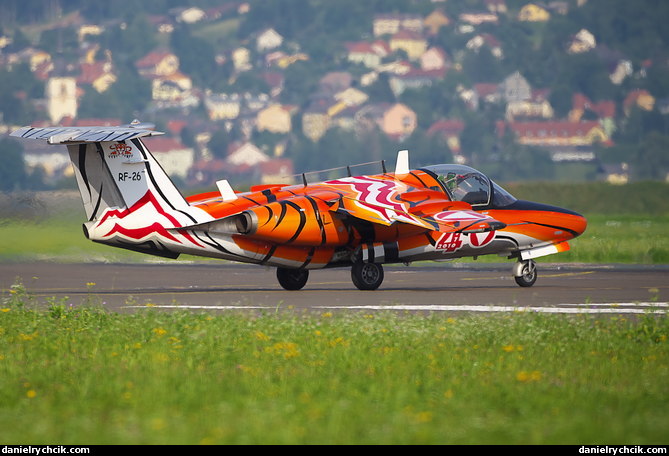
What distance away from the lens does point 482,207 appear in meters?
28.5

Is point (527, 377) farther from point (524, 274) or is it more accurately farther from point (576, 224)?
point (576, 224)

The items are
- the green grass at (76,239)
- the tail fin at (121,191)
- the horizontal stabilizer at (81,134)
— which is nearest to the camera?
the horizontal stabilizer at (81,134)

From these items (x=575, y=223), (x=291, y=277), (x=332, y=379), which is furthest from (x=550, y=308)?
(x=332, y=379)

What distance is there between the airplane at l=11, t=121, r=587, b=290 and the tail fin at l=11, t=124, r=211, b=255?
0.02 metres

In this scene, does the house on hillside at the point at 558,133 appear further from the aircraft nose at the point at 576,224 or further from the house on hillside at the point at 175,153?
the aircraft nose at the point at 576,224

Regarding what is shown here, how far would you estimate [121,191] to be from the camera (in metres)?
24.9

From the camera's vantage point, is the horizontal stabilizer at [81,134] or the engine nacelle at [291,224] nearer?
the horizontal stabilizer at [81,134]

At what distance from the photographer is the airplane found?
24938mm

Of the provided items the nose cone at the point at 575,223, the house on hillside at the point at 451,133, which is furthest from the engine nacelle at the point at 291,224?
the house on hillside at the point at 451,133

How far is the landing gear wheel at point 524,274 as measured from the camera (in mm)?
28672

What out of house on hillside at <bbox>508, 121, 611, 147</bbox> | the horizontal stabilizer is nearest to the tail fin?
the horizontal stabilizer

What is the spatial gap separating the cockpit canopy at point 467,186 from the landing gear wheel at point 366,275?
2.47 meters
